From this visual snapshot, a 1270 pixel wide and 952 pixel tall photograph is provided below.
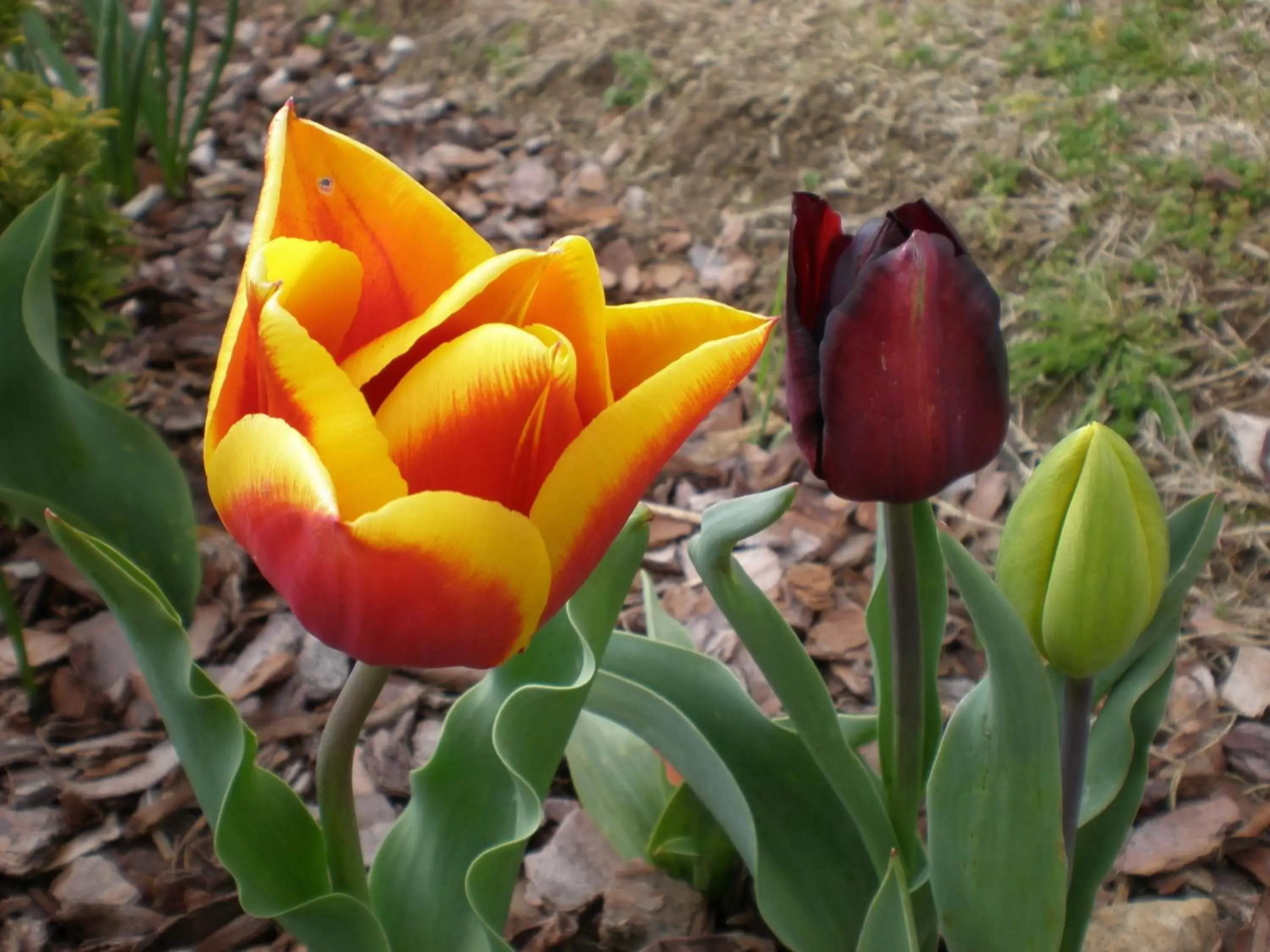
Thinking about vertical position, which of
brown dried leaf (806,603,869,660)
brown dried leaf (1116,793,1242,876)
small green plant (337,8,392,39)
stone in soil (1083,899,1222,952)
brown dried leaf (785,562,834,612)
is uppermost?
small green plant (337,8,392,39)

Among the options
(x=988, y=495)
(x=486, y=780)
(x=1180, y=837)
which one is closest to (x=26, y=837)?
(x=486, y=780)

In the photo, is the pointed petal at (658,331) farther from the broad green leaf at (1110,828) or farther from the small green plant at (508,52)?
the small green plant at (508,52)

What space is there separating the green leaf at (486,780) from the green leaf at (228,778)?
0.07 metres

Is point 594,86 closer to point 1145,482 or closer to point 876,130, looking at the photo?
point 876,130

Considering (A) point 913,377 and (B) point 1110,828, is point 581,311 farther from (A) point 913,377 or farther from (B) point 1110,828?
(B) point 1110,828

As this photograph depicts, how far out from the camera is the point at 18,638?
4.36 ft

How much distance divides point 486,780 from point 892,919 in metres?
0.30

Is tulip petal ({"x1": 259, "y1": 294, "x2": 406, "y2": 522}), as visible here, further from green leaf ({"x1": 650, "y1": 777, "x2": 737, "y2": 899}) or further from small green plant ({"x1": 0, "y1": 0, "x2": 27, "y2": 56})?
small green plant ({"x1": 0, "y1": 0, "x2": 27, "y2": 56})

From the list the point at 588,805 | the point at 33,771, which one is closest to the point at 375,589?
the point at 588,805

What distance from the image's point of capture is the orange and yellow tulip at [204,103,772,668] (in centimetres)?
56

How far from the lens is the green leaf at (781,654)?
76 cm

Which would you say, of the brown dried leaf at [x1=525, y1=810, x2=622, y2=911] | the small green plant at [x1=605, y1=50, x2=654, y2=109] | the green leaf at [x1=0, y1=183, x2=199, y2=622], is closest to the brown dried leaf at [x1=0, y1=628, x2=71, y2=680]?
the green leaf at [x1=0, y1=183, x2=199, y2=622]

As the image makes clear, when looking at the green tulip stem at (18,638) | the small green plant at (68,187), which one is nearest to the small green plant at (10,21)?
the small green plant at (68,187)

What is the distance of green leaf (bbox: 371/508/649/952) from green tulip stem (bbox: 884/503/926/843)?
169mm
